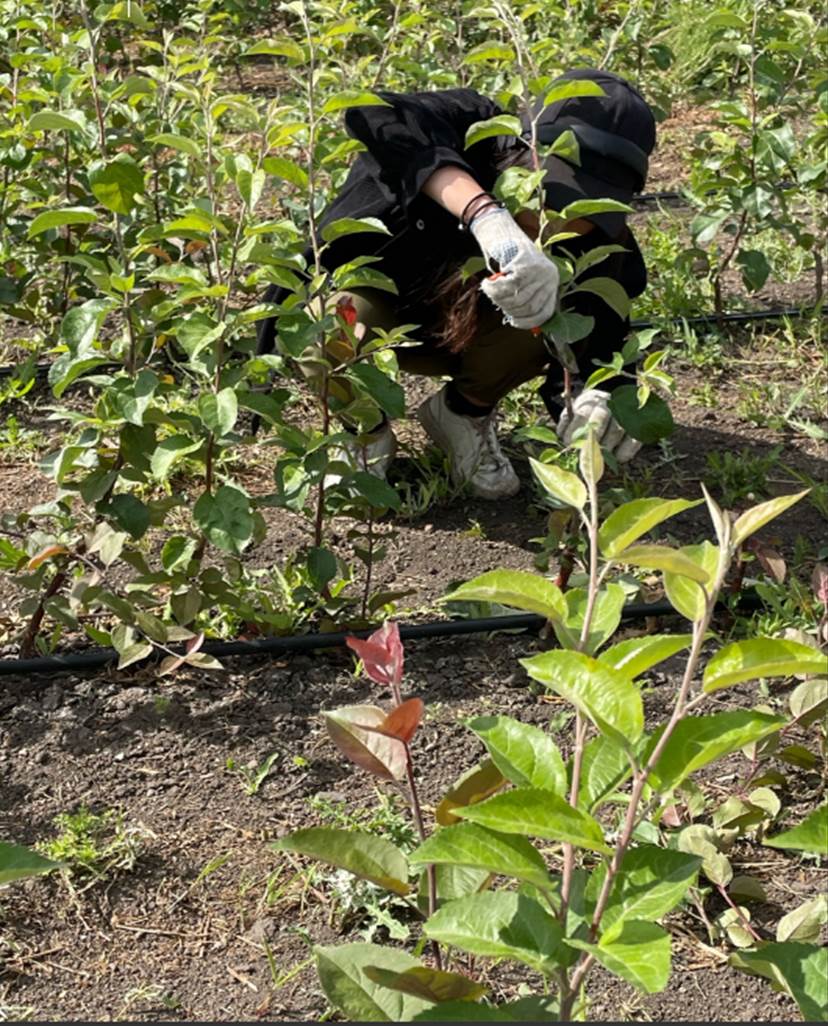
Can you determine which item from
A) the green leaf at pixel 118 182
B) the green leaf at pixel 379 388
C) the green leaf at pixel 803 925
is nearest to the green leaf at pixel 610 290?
the green leaf at pixel 379 388

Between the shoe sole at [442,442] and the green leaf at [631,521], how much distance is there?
67.6 inches

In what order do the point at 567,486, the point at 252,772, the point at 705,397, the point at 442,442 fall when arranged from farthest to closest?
the point at 705,397
the point at 442,442
the point at 252,772
the point at 567,486

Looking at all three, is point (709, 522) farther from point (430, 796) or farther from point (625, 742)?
point (625, 742)

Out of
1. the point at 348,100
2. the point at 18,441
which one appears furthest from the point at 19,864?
the point at 18,441

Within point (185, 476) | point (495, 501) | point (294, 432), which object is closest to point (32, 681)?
point (294, 432)

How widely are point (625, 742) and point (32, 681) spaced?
144 centimetres

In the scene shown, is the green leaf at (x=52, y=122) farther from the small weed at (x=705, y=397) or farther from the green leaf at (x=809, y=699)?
the small weed at (x=705, y=397)

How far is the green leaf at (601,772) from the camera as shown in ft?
4.30

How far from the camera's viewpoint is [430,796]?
2139 mm

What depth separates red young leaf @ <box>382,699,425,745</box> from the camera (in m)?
1.35

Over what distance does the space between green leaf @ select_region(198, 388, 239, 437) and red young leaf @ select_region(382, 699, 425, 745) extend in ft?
2.81

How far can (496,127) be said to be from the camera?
236 centimetres

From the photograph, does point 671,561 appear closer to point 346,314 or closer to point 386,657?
point 386,657

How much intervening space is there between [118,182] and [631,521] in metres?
1.18
